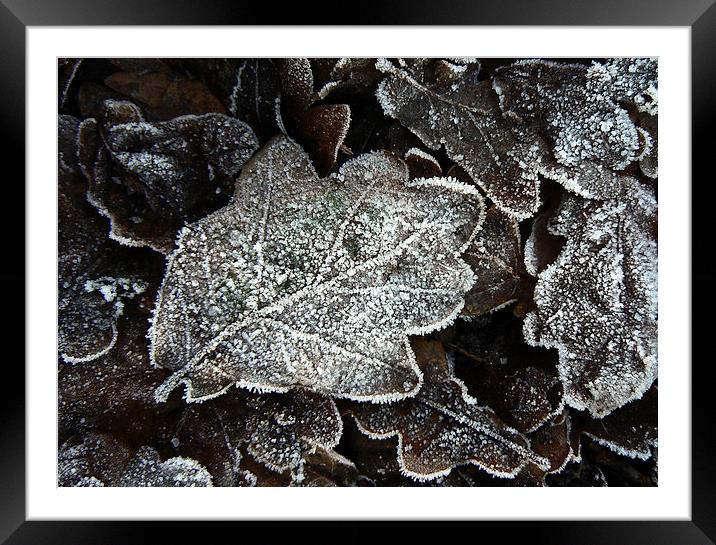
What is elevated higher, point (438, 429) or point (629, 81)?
point (629, 81)

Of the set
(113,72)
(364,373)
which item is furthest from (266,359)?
(113,72)

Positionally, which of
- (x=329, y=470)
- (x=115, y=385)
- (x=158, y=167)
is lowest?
(x=329, y=470)

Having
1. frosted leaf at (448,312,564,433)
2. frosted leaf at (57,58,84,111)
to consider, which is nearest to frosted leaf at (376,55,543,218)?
frosted leaf at (448,312,564,433)

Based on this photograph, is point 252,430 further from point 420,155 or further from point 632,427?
point 632,427

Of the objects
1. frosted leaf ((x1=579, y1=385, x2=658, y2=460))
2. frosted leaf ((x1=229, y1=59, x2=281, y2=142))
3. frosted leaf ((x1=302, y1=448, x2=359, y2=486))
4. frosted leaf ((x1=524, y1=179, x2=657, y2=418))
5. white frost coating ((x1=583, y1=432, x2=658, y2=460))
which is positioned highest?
frosted leaf ((x1=229, y1=59, x2=281, y2=142))

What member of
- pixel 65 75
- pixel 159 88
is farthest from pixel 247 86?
pixel 65 75

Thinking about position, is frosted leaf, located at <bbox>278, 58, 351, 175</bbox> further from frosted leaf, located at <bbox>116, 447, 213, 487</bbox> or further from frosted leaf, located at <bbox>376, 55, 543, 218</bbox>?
frosted leaf, located at <bbox>116, 447, 213, 487</bbox>
